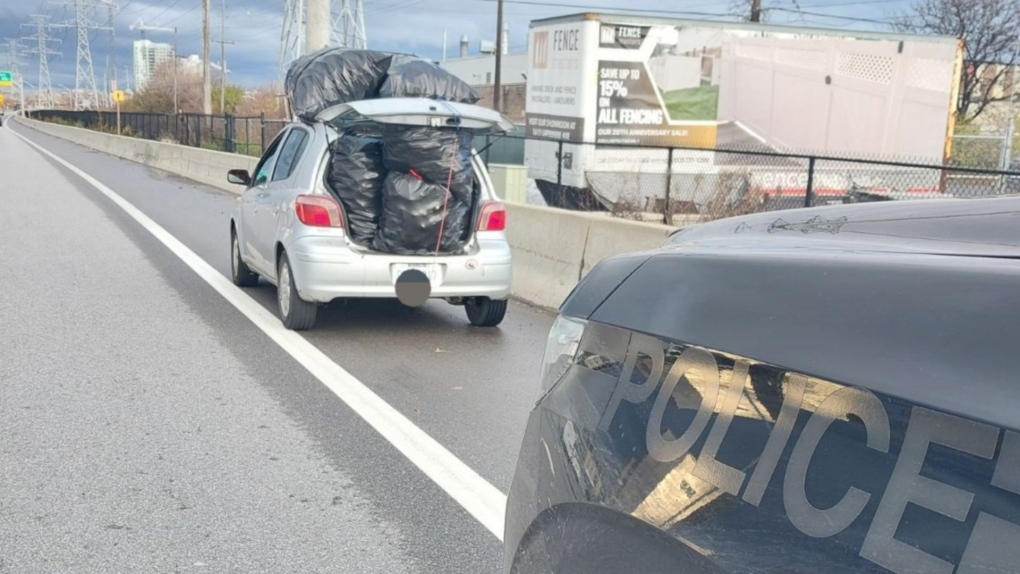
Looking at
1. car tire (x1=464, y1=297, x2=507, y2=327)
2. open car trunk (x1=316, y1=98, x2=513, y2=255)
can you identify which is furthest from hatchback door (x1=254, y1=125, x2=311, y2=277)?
car tire (x1=464, y1=297, x2=507, y2=327)

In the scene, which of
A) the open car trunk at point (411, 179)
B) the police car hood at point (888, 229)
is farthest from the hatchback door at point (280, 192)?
the police car hood at point (888, 229)

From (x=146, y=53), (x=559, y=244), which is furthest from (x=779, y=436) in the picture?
(x=146, y=53)

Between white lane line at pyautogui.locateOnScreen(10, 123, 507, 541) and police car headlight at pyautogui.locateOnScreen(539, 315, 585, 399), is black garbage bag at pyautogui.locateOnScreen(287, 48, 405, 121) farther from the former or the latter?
police car headlight at pyautogui.locateOnScreen(539, 315, 585, 399)

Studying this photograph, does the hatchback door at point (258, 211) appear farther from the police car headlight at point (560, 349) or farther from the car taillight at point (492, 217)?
the police car headlight at point (560, 349)

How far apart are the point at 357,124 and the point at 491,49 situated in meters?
65.9

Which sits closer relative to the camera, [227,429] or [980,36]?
[227,429]

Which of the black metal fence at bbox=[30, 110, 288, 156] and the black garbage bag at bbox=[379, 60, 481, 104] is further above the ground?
the black garbage bag at bbox=[379, 60, 481, 104]

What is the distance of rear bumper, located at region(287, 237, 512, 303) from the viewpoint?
750cm

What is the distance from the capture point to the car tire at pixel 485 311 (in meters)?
8.38

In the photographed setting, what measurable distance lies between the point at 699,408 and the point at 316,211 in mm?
6133

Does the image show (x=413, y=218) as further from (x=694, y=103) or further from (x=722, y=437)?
(x=694, y=103)

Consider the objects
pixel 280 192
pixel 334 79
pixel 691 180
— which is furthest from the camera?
pixel 691 180

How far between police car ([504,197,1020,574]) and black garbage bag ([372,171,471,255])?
535 cm

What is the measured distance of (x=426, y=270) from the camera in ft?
25.5
